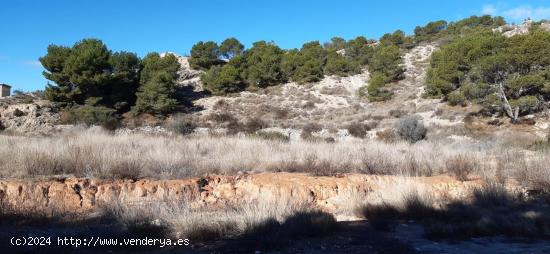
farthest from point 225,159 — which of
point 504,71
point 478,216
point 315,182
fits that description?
point 504,71

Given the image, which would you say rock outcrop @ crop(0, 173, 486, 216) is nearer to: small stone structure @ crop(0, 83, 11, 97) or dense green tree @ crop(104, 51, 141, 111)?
dense green tree @ crop(104, 51, 141, 111)

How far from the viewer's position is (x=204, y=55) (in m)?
58.8

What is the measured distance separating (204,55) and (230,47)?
4579 millimetres

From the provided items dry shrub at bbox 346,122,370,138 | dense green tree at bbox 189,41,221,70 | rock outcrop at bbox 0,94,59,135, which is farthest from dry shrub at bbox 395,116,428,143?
dense green tree at bbox 189,41,221,70

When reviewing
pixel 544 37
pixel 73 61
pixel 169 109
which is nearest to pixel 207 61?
A: pixel 169 109

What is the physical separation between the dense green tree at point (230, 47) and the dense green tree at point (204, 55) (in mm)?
1086

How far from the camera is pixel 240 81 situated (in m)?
51.8

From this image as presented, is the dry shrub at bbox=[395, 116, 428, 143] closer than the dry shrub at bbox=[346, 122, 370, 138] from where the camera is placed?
Yes

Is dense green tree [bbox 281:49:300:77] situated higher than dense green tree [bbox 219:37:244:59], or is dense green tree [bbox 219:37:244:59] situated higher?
dense green tree [bbox 219:37:244:59]

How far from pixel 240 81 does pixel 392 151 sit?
37.6 metres

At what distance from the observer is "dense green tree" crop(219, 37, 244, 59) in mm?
61625

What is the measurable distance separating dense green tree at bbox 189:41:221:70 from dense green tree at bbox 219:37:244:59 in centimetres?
109

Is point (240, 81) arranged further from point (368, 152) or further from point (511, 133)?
point (368, 152)

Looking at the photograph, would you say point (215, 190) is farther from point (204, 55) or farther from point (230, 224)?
point (204, 55)
